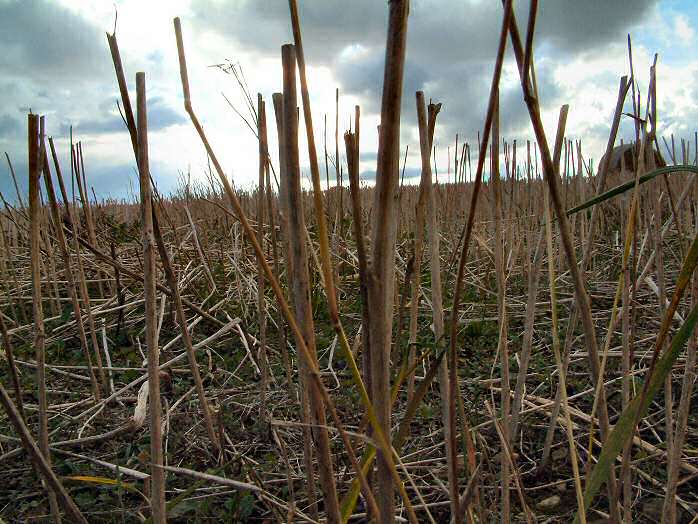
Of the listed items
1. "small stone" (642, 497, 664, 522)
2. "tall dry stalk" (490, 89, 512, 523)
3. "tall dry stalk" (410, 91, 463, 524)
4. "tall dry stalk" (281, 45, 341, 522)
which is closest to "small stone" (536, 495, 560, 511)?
"small stone" (642, 497, 664, 522)

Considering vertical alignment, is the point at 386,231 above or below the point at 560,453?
above

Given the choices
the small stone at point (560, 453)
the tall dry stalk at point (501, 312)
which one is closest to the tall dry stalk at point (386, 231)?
the tall dry stalk at point (501, 312)

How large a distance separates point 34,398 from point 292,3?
2186mm

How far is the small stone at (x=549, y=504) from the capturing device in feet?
4.27

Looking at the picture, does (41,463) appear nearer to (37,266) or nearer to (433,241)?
(37,266)

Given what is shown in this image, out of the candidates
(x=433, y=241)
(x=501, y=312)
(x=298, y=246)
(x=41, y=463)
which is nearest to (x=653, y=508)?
(x=501, y=312)

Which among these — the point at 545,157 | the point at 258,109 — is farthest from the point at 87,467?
the point at 545,157

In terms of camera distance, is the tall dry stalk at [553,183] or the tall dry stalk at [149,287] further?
the tall dry stalk at [149,287]

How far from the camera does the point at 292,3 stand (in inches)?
18.6

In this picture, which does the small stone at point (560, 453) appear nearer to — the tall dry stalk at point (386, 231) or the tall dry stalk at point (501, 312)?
the tall dry stalk at point (501, 312)

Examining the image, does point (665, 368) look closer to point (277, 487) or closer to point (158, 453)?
point (158, 453)

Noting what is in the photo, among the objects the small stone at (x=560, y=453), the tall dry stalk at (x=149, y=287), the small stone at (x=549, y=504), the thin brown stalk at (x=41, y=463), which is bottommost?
the small stone at (x=549, y=504)

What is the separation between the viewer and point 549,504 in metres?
1.31

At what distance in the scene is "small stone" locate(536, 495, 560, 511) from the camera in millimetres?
1302
